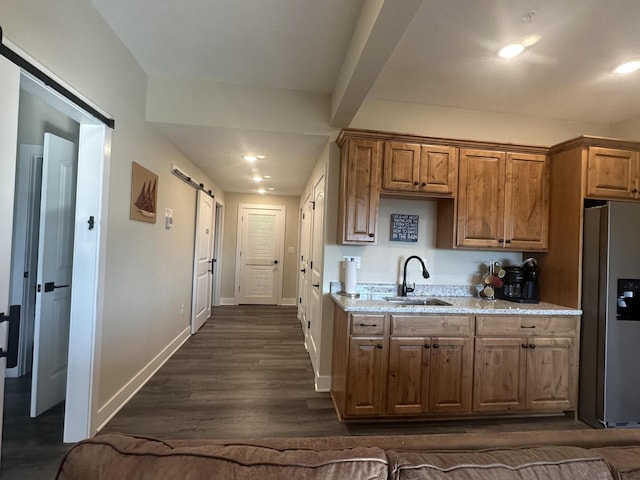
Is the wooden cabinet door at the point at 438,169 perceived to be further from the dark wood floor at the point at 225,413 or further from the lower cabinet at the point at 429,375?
the dark wood floor at the point at 225,413

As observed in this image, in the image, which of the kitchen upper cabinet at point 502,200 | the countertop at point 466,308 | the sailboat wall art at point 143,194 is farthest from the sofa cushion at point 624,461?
the sailboat wall art at point 143,194

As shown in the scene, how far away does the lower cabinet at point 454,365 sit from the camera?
7.34 feet

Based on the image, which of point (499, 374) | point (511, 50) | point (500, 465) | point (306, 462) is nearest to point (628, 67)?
point (511, 50)

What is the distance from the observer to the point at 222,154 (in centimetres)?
357

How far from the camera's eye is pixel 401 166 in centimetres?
262

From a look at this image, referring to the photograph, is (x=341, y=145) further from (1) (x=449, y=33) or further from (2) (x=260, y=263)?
(2) (x=260, y=263)

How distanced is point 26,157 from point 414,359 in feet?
12.8

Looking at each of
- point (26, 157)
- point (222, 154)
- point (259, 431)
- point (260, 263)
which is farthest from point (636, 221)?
point (260, 263)

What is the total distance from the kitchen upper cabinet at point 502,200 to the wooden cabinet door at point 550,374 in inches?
32.7

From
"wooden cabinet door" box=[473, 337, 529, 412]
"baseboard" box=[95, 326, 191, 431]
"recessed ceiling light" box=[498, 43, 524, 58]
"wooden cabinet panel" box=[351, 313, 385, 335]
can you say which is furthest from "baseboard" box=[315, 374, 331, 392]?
"recessed ceiling light" box=[498, 43, 524, 58]

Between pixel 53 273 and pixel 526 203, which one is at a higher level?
pixel 526 203

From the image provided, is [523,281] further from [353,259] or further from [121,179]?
[121,179]

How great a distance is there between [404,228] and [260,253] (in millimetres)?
4177

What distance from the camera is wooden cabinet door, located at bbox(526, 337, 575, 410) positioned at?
238 centimetres
